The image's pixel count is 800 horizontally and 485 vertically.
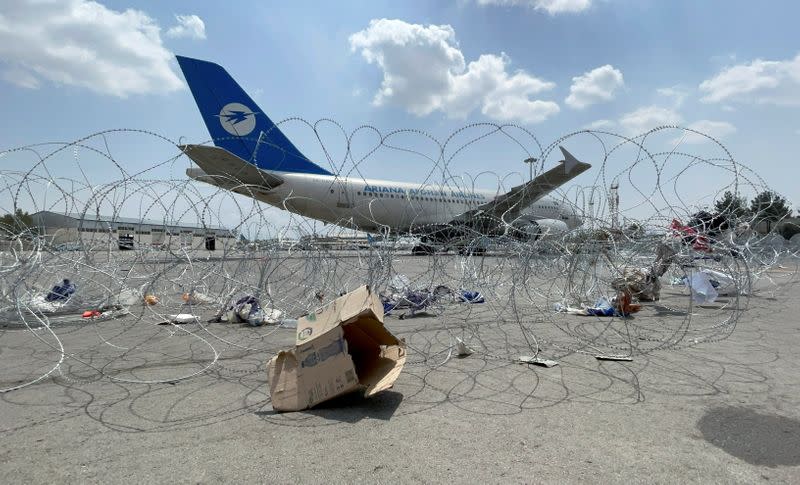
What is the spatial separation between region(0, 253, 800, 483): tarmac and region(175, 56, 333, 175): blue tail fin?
1357 centimetres

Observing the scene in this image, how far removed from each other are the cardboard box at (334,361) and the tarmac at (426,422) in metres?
0.15

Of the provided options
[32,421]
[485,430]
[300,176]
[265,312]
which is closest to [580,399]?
[485,430]

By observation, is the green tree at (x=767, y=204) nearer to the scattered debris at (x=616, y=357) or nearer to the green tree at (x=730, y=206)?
the green tree at (x=730, y=206)

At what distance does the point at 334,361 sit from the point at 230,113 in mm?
17638

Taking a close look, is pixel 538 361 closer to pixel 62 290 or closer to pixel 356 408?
pixel 356 408

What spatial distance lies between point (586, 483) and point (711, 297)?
7768mm

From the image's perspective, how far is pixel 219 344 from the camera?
5.50 meters

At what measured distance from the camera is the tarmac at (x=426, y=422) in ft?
7.99

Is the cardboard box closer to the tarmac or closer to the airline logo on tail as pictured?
the tarmac

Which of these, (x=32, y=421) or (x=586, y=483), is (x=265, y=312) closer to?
(x=32, y=421)

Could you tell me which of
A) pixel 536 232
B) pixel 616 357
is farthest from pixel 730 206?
pixel 616 357

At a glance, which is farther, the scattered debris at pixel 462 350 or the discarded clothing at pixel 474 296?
the discarded clothing at pixel 474 296

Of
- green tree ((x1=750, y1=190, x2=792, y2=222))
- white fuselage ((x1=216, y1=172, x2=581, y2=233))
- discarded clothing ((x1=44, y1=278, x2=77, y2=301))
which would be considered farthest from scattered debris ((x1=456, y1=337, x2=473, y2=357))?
white fuselage ((x1=216, y1=172, x2=581, y2=233))

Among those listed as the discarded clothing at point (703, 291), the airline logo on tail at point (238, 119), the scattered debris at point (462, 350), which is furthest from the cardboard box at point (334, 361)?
the airline logo on tail at point (238, 119)
